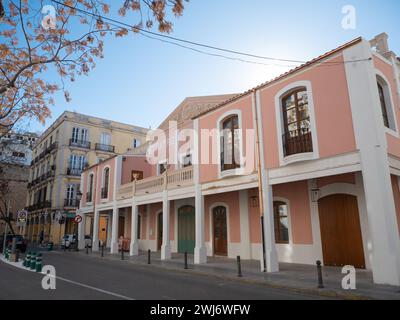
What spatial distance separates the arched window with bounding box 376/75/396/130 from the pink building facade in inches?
1.5

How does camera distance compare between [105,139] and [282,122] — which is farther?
[105,139]

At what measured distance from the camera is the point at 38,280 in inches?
395

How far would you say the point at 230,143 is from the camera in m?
14.6

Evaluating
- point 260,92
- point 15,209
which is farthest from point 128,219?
point 15,209

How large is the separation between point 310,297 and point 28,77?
11.0 meters

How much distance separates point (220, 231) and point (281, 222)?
431 centimetres

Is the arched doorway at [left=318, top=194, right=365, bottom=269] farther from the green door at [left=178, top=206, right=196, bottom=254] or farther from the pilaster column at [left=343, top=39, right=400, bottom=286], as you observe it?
the green door at [left=178, top=206, right=196, bottom=254]

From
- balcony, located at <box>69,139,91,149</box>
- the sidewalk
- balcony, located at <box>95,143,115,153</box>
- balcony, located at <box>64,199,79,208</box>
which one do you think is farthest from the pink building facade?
balcony, located at <box>95,143,115,153</box>

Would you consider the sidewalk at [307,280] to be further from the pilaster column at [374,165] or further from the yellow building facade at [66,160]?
the yellow building facade at [66,160]

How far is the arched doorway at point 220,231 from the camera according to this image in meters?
17.2

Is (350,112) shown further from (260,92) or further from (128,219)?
(128,219)

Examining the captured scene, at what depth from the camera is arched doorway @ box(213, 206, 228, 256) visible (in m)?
17.2

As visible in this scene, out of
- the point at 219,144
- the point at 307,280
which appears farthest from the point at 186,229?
the point at 307,280

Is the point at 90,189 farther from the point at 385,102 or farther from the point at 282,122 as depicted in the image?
the point at 385,102
